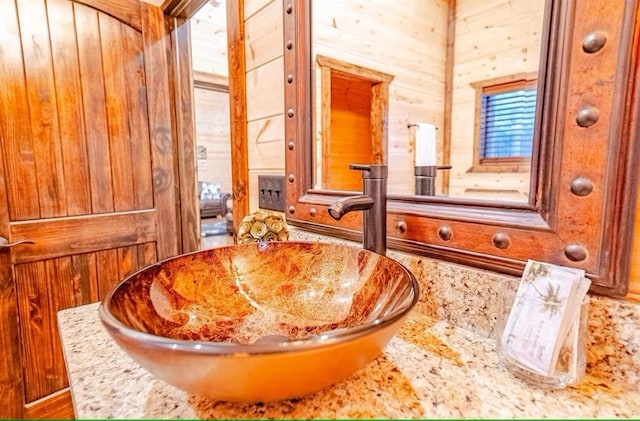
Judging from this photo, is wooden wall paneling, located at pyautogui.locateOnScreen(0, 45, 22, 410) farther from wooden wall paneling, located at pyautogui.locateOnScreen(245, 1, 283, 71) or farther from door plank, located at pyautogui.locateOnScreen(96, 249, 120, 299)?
wooden wall paneling, located at pyautogui.locateOnScreen(245, 1, 283, 71)

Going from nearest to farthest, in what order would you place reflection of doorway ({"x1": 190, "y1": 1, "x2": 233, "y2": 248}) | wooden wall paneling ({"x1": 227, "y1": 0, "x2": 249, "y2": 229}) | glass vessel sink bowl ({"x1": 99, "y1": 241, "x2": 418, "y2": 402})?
glass vessel sink bowl ({"x1": 99, "y1": 241, "x2": 418, "y2": 402}) → wooden wall paneling ({"x1": 227, "y1": 0, "x2": 249, "y2": 229}) → reflection of doorway ({"x1": 190, "y1": 1, "x2": 233, "y2": 248})

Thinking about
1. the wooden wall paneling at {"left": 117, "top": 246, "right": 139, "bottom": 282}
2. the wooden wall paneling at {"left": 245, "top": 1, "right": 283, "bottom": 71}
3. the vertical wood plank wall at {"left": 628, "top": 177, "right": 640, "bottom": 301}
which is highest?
the wooden wall paneling at {"left": 245, "top": 1, "right": 283, "bottom": 71}

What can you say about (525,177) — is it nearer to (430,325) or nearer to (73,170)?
(430,325)

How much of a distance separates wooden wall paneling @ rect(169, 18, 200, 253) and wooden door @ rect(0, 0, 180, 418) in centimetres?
8

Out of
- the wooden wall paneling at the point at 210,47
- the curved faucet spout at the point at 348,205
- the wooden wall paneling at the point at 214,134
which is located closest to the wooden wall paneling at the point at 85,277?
the curved faucet spout at the point at 348,205

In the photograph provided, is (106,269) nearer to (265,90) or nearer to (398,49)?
(265,90)

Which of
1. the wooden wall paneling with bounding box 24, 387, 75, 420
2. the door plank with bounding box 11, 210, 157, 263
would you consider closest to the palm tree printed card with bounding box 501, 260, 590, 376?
the door plank with bounding box 11, 210, 157, 263

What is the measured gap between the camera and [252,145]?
111cm

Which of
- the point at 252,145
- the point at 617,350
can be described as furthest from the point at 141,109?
the point at 617,350

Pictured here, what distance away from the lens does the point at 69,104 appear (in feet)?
4.08

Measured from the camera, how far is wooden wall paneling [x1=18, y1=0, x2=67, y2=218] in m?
1.14

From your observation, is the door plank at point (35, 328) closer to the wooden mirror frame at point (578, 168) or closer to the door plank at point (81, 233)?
the door plank at point (81, 233)

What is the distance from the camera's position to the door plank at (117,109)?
1.32m

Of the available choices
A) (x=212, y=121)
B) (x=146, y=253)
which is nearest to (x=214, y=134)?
(x=212, y=121)
